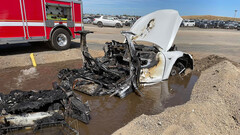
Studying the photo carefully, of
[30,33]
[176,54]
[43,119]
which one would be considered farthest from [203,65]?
[30,33]

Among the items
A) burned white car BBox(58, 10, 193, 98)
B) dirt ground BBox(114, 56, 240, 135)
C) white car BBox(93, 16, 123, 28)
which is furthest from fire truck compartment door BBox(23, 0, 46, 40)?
white car BBox(93, 16, 123, 28)

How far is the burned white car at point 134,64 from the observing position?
4.56m

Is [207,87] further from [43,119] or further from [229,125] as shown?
[43,119]

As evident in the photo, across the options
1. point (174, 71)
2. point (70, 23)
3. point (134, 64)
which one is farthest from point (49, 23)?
point (174, 71)

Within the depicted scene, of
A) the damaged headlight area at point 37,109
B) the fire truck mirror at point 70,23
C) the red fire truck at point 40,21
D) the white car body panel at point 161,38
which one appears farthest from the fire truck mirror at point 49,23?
the damaged headlight area at point 37,109

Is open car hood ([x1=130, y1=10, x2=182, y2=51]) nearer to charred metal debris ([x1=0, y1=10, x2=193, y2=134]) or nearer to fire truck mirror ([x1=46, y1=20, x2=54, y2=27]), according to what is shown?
charred metal debris ([x1=0, y1=10, x2=193, y2=134])

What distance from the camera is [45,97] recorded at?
11.3ft

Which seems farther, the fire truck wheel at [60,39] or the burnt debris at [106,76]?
the fire truck wheel at [60,39]

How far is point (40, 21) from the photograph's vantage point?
8.56 metres

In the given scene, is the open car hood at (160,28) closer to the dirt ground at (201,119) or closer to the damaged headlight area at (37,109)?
the dirt ground at (201,119)

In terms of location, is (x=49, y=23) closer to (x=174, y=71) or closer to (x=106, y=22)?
(x=174, y=71)

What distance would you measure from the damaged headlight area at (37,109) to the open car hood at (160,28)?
127 inches

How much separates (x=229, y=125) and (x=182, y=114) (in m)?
0.86

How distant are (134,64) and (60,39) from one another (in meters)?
6.55
